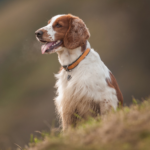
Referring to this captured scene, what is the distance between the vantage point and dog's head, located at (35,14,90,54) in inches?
168

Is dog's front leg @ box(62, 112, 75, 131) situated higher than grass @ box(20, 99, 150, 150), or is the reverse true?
grass @ box(20, 99, 150, 150)

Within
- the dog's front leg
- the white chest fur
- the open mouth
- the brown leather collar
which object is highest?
the open mouth

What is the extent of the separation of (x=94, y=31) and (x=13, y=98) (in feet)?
36.1

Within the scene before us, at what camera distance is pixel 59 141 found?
2.25 meters

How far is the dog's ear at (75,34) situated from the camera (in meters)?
4.30

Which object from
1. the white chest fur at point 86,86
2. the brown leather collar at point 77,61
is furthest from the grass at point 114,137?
the brown leather collar at point 77,61

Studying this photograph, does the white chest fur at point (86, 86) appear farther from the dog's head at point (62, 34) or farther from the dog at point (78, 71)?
the dog's head at point (62, 34)

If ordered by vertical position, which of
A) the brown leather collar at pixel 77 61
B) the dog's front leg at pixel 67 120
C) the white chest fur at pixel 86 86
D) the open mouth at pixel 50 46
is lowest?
the dog's front leg at pixel 67 120

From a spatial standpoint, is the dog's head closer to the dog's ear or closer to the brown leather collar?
the dog's ear

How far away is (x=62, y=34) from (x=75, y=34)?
7.5 inches

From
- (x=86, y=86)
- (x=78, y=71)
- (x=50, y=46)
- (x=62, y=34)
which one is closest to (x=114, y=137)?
(x=86, y=86)

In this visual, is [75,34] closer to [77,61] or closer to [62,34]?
[62,34]

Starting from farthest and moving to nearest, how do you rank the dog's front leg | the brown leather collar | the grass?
1. the dog's front leg
2. the brown leather collar
3. the grass

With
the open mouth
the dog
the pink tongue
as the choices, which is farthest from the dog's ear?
the pink tongue
